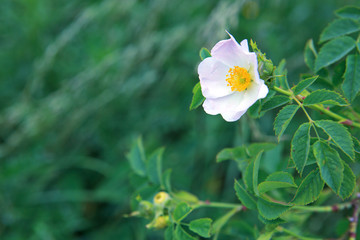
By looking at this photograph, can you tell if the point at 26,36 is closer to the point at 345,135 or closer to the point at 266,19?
the point at 266,19

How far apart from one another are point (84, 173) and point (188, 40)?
92 cm

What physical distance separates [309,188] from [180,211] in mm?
307

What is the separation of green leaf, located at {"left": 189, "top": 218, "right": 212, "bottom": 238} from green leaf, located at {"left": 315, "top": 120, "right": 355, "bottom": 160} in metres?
0.32

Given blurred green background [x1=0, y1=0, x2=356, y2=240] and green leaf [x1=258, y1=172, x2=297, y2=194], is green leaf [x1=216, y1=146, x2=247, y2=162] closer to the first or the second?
green leaf [x1=258, y1=172, x2=297, y2=194]

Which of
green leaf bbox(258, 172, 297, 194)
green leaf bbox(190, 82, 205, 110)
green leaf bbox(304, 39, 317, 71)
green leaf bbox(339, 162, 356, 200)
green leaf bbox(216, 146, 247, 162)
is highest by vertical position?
green leaf bbox(304, 39, 317, 71)

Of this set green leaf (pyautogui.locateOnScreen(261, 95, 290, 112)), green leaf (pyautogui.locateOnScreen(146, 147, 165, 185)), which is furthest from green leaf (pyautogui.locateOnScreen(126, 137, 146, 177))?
green leaf (pyautogui.locateOnScreen(261, 95, 290, 112))

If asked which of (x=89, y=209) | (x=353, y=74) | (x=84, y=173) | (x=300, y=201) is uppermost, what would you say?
(x=84, y=173)

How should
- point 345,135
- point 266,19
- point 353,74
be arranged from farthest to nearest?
point 266,19
point 353,74
point 345,135

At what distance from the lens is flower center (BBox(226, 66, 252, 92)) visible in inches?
36.7

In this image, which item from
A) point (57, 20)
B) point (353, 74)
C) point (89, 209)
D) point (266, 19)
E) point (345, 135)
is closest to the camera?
point (345, 135)

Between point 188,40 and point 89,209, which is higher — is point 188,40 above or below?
above

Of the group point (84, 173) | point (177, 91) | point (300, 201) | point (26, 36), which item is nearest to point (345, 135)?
point (300, 201)

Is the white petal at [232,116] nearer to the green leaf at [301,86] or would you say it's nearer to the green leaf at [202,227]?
the green leaf at [301,86]

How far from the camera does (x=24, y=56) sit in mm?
2275
